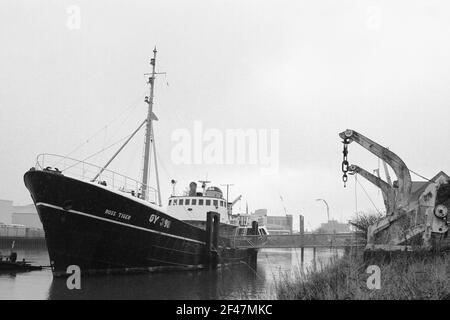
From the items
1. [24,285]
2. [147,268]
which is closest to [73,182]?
[24,285]

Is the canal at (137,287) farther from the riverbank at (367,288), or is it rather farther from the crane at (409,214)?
the riverbank at (367,288)

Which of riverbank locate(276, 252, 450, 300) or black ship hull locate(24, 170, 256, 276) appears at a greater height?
black ship hull locate(24, 170, 256, 276)

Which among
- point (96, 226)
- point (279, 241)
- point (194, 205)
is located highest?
point (194, 205)

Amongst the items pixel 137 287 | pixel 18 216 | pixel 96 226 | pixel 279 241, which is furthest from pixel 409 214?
pixel 18 216

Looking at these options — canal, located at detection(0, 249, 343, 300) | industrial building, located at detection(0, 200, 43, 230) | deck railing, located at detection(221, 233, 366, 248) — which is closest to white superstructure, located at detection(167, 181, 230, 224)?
deck railing, located at detection(221, 233, 366, 248)

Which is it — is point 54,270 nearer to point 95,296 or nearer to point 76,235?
point 76,235

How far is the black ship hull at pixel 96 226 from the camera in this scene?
53.4ft

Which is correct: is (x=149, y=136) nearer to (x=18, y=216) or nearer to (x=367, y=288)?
(x=367, y=288)

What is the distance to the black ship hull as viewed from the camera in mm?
16281

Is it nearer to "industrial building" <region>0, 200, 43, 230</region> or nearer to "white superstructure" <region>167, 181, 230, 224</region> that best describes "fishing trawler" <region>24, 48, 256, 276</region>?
"white superstructure" <region>167, 181, 230, 224</region>

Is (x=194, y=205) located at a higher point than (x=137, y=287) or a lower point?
higher

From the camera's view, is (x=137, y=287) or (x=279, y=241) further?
(x=279, y=241)

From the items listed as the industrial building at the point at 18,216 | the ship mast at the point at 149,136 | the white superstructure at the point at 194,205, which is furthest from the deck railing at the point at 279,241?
the industrial building at the point at 18,216

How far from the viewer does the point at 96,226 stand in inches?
666
